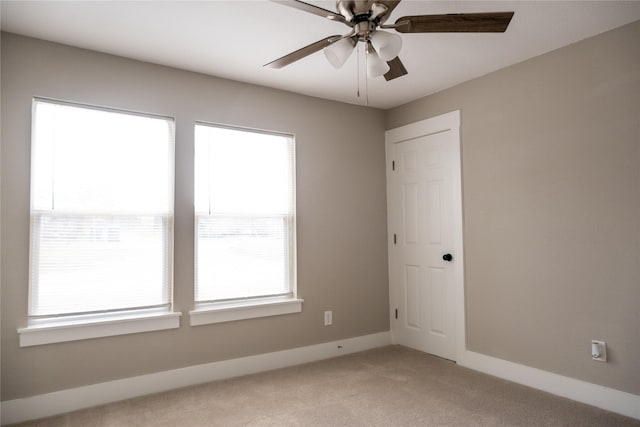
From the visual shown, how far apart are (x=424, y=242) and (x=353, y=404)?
69.5 inches

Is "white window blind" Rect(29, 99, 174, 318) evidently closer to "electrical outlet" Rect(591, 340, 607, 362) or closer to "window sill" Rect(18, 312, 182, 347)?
"window sill" Rect(18, 312, 182, 347)

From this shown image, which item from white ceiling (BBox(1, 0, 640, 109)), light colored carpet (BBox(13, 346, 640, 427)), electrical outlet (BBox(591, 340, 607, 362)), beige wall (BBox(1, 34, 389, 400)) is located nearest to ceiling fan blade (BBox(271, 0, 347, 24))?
white ceiling (BBox(1, 0, 640, 109))

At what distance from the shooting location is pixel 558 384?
115 inches

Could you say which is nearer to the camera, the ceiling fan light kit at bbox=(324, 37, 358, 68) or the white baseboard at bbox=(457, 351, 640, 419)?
the ceiling fan light kit at bbox=(324, 37, 358, 68)

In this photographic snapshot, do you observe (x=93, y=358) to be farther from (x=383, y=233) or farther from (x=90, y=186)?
(x=383, y=233)

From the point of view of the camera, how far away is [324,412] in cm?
270

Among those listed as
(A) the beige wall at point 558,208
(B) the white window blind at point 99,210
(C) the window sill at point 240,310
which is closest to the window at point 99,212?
(B) the white window blind at point 99,210

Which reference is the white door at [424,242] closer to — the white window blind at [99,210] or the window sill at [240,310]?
the window sill at [240,310]

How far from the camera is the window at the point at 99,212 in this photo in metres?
2.76

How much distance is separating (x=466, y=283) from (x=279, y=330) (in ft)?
5.54

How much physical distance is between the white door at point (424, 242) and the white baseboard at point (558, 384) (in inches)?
12.2

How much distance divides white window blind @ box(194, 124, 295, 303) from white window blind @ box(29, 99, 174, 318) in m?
0.27

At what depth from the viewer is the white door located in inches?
149

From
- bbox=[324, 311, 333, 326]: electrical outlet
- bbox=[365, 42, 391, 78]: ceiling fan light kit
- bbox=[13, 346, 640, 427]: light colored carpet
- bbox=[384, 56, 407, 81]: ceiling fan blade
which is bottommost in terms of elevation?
bbox=[13, 346, 640, 427]: light colored carpet
